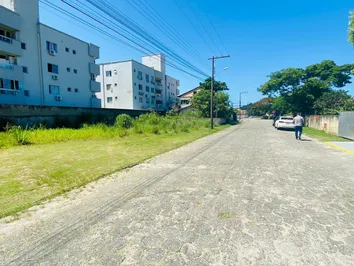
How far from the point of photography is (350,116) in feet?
41.7

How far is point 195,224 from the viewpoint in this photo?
3.00 meters

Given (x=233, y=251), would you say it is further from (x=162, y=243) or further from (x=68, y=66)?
(x=68, y=66)

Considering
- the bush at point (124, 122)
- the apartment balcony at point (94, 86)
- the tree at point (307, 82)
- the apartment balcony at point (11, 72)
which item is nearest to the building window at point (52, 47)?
the apartment balcony at point (11, 72)

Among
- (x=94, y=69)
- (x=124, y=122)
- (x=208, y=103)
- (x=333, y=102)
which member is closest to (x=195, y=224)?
(x=124, y=122)

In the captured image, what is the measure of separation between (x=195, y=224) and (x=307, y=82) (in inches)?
1292

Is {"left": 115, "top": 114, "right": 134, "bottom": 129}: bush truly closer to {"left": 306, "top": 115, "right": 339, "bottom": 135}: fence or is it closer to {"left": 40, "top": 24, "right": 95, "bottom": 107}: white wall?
{"left": 40, "top": 24, "right": 95, "bottom": 107}: white wall

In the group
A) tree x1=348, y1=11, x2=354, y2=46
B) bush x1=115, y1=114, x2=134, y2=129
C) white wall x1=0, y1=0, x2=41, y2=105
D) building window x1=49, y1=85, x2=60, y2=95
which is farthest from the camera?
building window x1=49, y1=85, x2=60, y2=95

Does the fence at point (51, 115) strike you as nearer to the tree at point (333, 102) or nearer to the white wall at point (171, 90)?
the tree at point (333, 102)

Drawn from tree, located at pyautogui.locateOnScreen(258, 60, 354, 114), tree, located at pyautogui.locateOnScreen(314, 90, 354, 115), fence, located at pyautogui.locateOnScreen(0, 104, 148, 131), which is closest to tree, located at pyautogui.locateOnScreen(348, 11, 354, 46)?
tree, located at pyautogui.locateOnScreen(314, 90, 354, 115)

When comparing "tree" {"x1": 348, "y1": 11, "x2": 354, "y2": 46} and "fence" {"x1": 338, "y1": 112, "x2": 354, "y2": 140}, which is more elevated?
"tree" {"x1": 348, "y1": 11, "x2": 354, "y2": 46}

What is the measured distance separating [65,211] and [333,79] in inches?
1447

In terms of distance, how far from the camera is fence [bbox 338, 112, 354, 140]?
12.5 meters

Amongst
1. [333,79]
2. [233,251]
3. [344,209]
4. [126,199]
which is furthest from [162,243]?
[333,79]

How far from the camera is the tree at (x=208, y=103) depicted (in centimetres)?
3591
